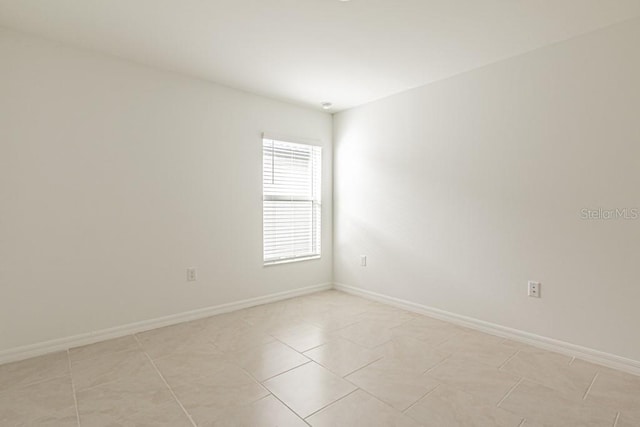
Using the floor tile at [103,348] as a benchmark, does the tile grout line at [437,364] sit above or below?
above

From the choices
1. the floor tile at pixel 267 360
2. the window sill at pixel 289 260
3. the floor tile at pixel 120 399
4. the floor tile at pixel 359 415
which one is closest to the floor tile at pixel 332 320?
the floor tile at pixel 267 360

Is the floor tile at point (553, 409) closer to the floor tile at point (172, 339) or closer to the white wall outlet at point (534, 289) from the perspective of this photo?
the white wall outlet at point (534, 289)

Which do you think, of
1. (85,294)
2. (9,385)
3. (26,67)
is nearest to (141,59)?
(26,67)

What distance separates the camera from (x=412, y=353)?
2.52 metres

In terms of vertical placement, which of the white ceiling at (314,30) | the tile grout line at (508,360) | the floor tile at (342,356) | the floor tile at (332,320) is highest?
the white ceiling at (314,30)

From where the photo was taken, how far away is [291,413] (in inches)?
70.2

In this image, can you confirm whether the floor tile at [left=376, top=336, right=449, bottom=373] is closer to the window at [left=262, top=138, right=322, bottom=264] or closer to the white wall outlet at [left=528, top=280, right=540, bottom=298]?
the white wall outlet at [left=528, top=280, right=540, bottom=298]

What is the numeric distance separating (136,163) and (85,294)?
116 centimetres

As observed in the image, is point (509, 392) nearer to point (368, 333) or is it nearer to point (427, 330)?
point (427, 330)

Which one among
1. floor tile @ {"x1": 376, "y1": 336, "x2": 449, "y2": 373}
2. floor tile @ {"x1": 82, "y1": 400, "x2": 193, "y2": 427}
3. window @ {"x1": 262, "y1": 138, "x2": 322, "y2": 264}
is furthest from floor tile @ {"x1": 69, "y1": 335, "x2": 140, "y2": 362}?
floor tile @ {"x1": 376, "y1": 336, "x2": 449, "y2": 373}

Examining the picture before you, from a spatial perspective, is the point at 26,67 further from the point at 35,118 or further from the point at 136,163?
the point at 136,163

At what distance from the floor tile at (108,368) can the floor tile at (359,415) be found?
123cm

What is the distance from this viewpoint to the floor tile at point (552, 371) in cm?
205

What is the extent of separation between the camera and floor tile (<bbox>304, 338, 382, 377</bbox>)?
90.2 inches
